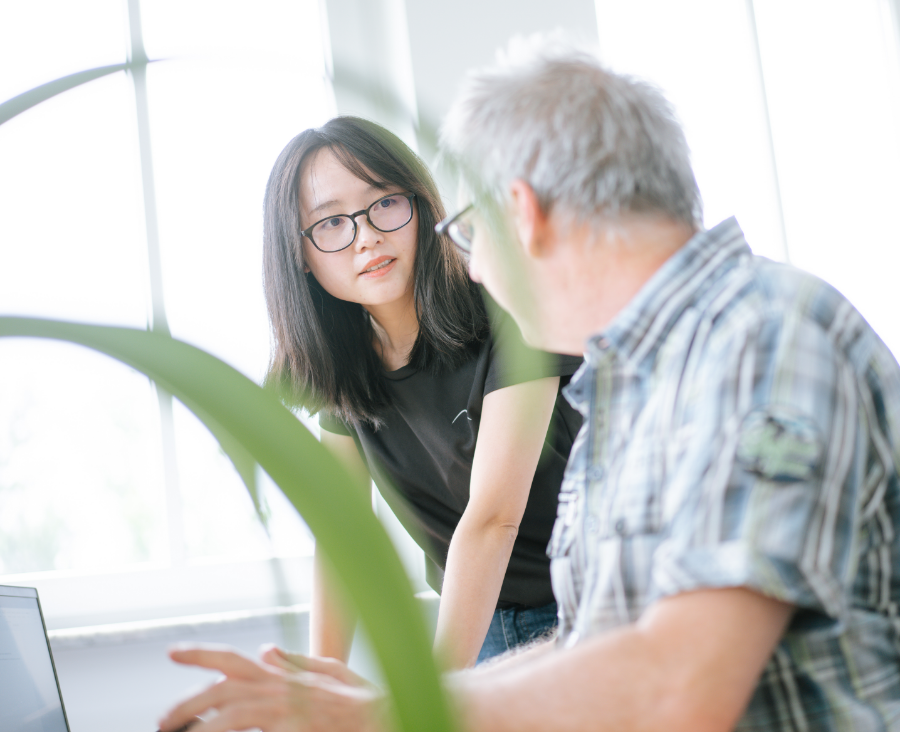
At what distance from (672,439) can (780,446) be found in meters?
0.11

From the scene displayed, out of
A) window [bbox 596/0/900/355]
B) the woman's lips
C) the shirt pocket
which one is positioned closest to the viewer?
the shirt pocket

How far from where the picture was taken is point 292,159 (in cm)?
129

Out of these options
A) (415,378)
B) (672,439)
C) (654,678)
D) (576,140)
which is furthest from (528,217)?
(415,378)

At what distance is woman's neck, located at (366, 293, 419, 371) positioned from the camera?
1.37 meters

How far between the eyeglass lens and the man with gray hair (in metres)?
0.45

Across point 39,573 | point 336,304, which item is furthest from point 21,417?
point 336,304

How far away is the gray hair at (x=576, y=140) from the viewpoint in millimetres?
688

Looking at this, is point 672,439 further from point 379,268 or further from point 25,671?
point 25,671

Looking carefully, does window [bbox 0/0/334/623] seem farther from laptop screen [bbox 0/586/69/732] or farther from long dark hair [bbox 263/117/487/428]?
laptop screen [bbox 0/586/69/732]

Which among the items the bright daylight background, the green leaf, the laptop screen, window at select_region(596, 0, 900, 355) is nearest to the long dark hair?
the laptop screen

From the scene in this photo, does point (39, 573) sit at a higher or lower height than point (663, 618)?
lower

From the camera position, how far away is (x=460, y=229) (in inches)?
32.9

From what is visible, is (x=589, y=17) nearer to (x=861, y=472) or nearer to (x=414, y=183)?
(x=414, y=183)

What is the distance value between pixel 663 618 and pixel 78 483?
2320 millimetres
